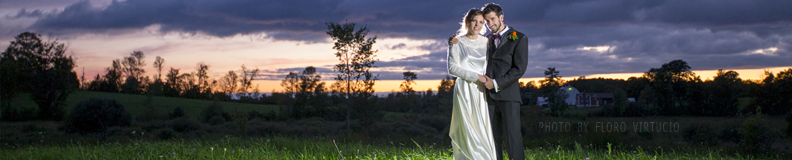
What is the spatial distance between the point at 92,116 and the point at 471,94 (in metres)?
20.0

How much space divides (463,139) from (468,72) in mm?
801

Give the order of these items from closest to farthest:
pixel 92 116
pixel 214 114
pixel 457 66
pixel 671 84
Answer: pixel 457 66, pixel 92 116, pixel 671 84, pixel 214 114

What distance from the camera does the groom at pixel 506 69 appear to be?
469 cm

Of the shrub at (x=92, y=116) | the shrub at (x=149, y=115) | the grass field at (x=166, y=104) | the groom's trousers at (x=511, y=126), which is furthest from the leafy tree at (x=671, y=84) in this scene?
the shrub at (x=149, y=115)

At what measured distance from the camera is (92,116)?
19.8m

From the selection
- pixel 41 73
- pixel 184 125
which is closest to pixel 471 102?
pixel 184 125

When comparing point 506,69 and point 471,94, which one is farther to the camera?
point 471,94

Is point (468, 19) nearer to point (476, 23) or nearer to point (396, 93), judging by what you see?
point (476, 23)

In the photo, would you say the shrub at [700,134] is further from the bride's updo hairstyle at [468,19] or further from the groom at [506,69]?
the bride's updo hairstyle at [468,19]

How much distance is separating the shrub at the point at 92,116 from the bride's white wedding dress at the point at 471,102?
64.2 feet

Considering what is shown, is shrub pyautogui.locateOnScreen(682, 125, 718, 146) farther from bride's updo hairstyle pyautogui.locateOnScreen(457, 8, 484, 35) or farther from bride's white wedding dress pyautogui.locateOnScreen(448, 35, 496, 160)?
bride's updo hairstyle pyautogui.locateOnScreen(457, 8, 484, 35)

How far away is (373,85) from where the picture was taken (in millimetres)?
17797

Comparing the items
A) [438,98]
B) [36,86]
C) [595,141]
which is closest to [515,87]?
[595,141]

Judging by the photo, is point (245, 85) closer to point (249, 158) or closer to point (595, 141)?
point (595, 141)
